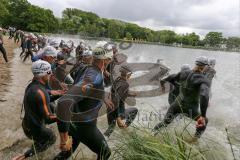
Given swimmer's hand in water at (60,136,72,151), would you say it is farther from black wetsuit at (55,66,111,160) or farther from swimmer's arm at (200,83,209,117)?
swimmer's arm at (200,83,209,117)

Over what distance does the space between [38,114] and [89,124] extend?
937mm

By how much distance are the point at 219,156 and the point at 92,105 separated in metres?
1.76

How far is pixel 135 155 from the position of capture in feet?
13.3

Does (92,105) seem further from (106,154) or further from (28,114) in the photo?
(28,114)

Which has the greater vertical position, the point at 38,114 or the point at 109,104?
the point at 38,114

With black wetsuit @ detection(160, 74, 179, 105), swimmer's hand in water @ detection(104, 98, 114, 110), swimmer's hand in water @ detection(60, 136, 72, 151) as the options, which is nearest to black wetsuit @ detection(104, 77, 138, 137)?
swimmer's hand in water @ detection(104, 98, 114, 110)

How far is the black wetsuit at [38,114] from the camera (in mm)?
4941

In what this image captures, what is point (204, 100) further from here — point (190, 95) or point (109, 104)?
point (109, 104)

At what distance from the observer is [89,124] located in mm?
4684

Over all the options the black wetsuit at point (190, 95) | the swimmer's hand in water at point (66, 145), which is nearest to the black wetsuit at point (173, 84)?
the black wetsuit at point (190, 95)

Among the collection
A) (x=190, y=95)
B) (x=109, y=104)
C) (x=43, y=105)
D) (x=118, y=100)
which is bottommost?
(x=109, y=104)

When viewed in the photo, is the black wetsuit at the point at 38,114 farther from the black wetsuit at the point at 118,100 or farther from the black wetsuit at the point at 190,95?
the black wetsuit at the point at 190,95

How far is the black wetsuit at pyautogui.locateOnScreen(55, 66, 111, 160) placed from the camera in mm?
4426

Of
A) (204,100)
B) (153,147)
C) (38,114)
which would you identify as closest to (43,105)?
(38,114)
